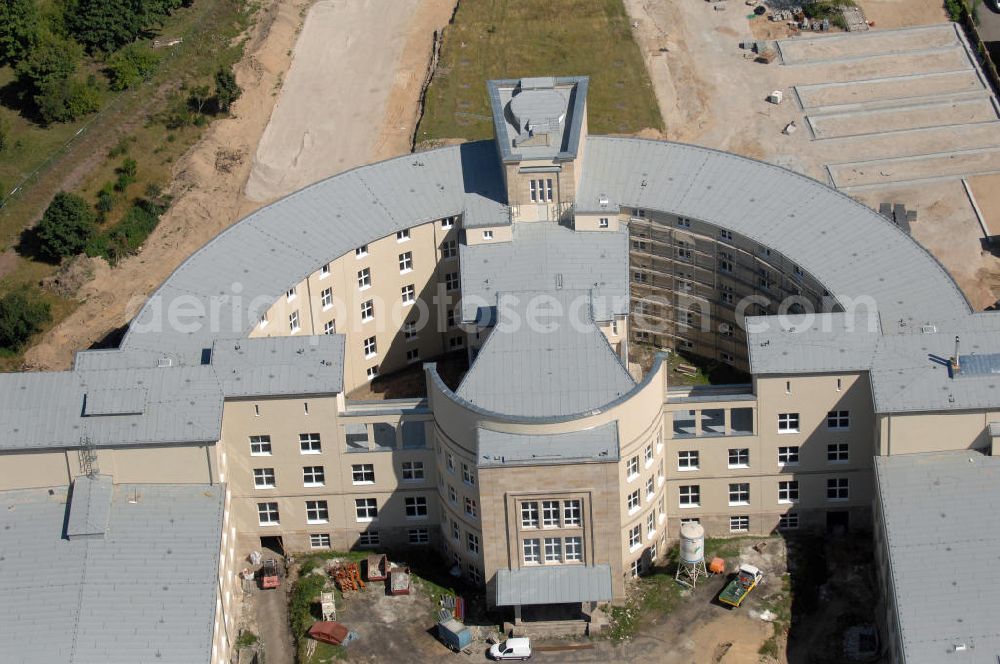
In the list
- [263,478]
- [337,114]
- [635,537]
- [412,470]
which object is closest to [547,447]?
[635,537]

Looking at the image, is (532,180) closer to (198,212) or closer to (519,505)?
(519,505)

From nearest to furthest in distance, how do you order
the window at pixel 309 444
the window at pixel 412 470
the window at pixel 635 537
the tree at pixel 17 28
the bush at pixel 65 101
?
the window at pixel 635 537 < the window at pixel 309 444 < the window at pixel 412 470 < the bush at pixel 65 101 < the tree at pixel 17 28

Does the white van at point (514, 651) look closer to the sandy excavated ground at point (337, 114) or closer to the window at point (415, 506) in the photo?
the window at point (415, 506)

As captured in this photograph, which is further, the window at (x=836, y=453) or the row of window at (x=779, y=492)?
the row of window at (x=779, y=492)

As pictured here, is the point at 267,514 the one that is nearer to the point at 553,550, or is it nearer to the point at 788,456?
the point at 553,550

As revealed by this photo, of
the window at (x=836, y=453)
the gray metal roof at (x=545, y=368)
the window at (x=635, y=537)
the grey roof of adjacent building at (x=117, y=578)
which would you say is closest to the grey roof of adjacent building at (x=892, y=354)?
the window at (x=836, y=453)
